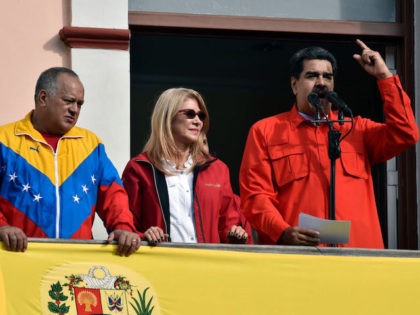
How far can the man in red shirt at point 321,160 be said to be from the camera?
24.1 ft

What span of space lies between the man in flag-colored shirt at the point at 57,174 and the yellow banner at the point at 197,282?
1.11 ft

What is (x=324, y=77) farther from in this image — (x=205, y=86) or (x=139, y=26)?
(x=205, y=86)

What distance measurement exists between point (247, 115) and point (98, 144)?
603 centimetres

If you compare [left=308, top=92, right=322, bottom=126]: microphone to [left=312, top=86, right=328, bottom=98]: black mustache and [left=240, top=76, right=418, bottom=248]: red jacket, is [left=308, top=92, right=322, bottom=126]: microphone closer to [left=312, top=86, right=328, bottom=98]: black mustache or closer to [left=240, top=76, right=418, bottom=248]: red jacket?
[left=312, top=86, right=328, bottom=98]: black mustache

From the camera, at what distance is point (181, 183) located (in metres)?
7.41

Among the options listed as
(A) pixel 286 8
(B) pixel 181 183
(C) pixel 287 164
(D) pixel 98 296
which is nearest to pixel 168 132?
(B) pixel 181 183

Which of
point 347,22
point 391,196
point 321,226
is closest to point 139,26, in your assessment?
point 347,22

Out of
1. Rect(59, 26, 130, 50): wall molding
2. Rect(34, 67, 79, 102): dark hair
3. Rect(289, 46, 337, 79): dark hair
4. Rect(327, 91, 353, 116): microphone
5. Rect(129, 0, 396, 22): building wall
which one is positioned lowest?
Rect(327, 91, 353, 116): microphone

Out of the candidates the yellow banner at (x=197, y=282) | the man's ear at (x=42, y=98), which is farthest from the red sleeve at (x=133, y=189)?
the yellow banner at (x=197, y=282)

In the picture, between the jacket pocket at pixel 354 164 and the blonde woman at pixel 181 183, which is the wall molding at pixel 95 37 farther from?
the jacket pocket at pixel 354 164

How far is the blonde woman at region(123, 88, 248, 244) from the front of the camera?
731cm

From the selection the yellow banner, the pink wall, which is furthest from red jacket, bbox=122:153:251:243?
the pink wall

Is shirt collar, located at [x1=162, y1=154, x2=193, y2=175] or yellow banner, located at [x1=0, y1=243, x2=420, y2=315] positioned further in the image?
shirt collar, located at [x1=162, y1=154, x2=193, y2=175]

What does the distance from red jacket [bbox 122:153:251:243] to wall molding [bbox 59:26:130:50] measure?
1582mm
